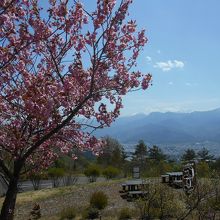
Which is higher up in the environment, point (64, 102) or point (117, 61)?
point (117, 61)

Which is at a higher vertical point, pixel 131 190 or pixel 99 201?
pixel 131 190

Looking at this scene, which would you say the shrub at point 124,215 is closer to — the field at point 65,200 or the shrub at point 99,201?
the field at point 65,200

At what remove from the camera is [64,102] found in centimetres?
551

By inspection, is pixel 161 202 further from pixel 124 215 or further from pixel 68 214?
pixel 68 214

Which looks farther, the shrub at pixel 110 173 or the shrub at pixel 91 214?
the shrub at pixel 110 173

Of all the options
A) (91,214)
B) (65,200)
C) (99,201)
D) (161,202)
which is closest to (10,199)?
(161,202)

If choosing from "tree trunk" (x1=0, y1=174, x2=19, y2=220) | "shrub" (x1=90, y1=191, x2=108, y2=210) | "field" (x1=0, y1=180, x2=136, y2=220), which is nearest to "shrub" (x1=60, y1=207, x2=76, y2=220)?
"field" (x1=0, y1=180, x2=136, y2=220)

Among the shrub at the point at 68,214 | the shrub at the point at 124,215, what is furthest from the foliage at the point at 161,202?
the shrub at the point at 68,214

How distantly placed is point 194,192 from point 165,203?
0.94m

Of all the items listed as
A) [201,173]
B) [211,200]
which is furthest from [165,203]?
[201,173]

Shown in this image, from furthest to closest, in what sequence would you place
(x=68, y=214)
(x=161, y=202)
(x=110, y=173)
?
(x=110, y=173), (x=68, y=214), (x=161, y=202)

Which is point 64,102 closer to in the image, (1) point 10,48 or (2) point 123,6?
(1) point 10,48

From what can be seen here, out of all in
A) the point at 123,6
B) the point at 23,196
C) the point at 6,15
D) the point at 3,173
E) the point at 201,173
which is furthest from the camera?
the point at 23,196

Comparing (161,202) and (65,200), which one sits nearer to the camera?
(161,202)
